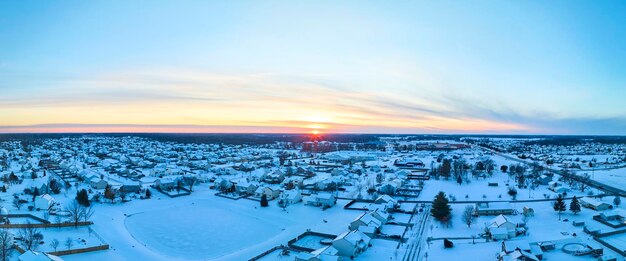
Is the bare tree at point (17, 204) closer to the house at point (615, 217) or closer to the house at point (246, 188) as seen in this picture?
the house at point (246, 188)

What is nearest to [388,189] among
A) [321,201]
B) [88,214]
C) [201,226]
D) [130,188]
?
[321,201]

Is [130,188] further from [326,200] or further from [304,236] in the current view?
[304,236]

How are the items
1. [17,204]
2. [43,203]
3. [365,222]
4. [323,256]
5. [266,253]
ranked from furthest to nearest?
[17,204], [43,203], [365,222], [266,253], [323,256]

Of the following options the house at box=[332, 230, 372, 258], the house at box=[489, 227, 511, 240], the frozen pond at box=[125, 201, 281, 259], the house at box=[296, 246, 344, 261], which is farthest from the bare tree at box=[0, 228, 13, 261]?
the house at box=[489, 227, 511, 240]

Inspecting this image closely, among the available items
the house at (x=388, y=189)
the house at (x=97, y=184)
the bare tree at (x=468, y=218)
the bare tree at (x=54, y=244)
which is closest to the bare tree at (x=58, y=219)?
the bare tree at (x=54, y=244)

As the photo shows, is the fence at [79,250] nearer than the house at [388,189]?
Yes

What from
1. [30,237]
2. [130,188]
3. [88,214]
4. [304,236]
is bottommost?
[304,236]

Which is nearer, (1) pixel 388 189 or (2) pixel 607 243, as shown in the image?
(2) pixel 607 243
